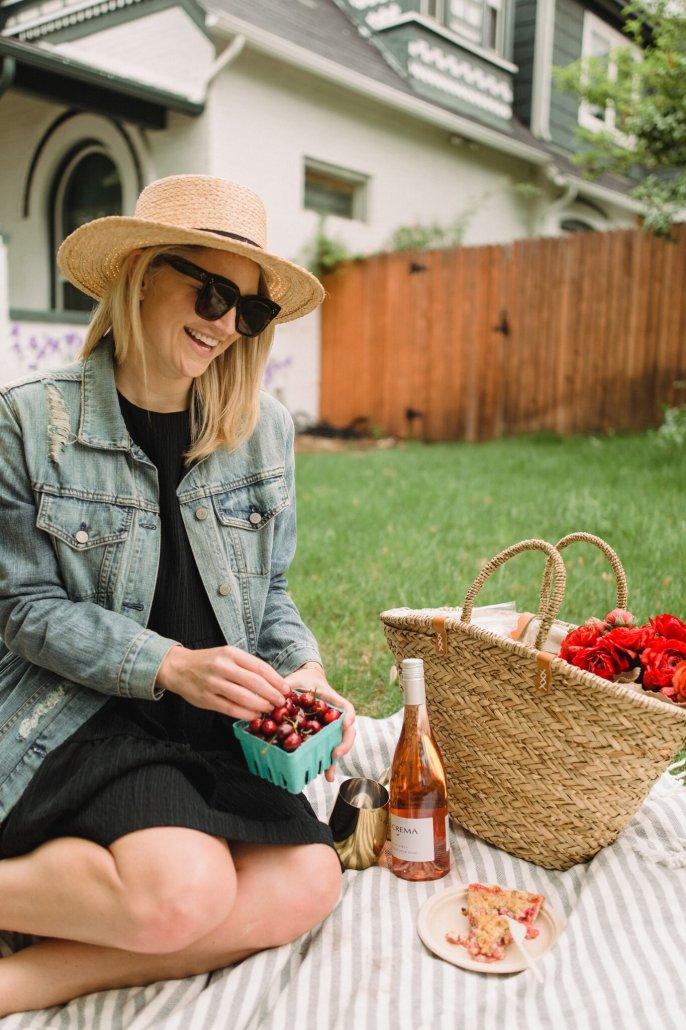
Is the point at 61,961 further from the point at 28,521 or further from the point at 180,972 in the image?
the point at 28,521

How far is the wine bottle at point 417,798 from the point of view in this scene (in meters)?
1.88

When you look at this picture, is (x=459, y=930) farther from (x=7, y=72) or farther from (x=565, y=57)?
(x=565, y=57)

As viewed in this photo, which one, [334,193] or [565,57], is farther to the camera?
[565,57]

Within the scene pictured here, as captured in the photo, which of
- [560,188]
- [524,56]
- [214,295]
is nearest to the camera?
[214,295]

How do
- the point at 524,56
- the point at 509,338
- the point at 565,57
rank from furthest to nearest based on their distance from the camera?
the point at 565,57 < the point at 524,56 < the point at 509,338

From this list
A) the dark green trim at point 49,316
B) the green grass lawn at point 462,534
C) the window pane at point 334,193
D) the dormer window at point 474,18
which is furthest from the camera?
the dormer window at point 474,18

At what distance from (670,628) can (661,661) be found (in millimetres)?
119

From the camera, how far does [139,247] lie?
1723 millimetres

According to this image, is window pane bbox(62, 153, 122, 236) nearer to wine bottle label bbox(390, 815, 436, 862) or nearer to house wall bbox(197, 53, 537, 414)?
house wall bbox(197, 53, 537, 414)

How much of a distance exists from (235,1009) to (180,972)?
0.14 meters

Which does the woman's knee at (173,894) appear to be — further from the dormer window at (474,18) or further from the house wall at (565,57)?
the house wall at (565,57)

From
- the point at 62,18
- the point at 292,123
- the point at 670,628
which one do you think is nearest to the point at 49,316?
the point at 62,18

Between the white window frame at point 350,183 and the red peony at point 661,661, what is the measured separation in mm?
8574

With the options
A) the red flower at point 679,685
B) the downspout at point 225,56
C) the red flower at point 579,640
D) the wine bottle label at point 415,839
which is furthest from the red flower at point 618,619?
the downspout at point 225,56
